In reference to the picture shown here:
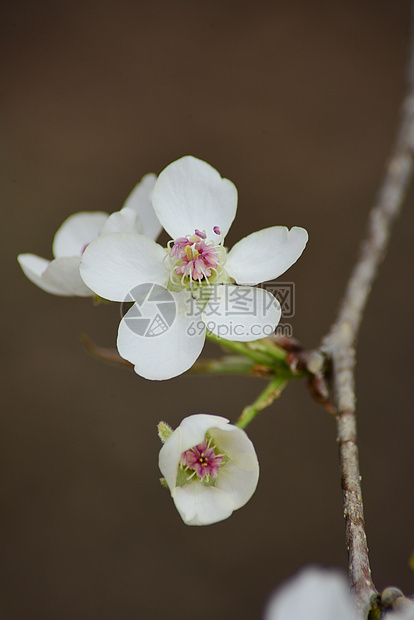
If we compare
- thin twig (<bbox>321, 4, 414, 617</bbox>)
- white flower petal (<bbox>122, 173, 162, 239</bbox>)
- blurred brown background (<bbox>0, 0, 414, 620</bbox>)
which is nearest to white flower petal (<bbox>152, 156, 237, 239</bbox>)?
white flower petal (<bbox>122, 173, 162, 239</bbox>)

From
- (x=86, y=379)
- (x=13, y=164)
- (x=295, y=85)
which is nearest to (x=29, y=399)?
(x=86, y=379)

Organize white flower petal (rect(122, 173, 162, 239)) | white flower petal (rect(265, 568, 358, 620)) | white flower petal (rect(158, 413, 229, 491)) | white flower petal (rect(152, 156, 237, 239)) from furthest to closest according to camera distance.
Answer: white flower petal (rect(122, 173, 162, 239)) → white flower petal (rect(152, 156, 237, 239)) → white flower petal (rect(158, 413, 229, 491)) → white flower petal (rect(265, 568, 358, 620))

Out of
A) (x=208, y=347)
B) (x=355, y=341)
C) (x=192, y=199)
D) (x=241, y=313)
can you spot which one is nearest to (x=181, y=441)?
(x=241, y=313)

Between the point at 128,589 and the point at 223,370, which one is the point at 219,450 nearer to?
the point at 223,370

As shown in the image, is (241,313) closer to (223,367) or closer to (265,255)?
(265,255)

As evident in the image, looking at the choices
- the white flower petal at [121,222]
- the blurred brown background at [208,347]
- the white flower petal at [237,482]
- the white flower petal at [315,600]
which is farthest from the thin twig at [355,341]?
the blurred brown background at [208,347]

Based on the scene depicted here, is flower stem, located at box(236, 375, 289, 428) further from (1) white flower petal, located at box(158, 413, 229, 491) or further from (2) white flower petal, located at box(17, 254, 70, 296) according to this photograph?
(2) white flower petal, located at box(17, 254, 70, 296)
